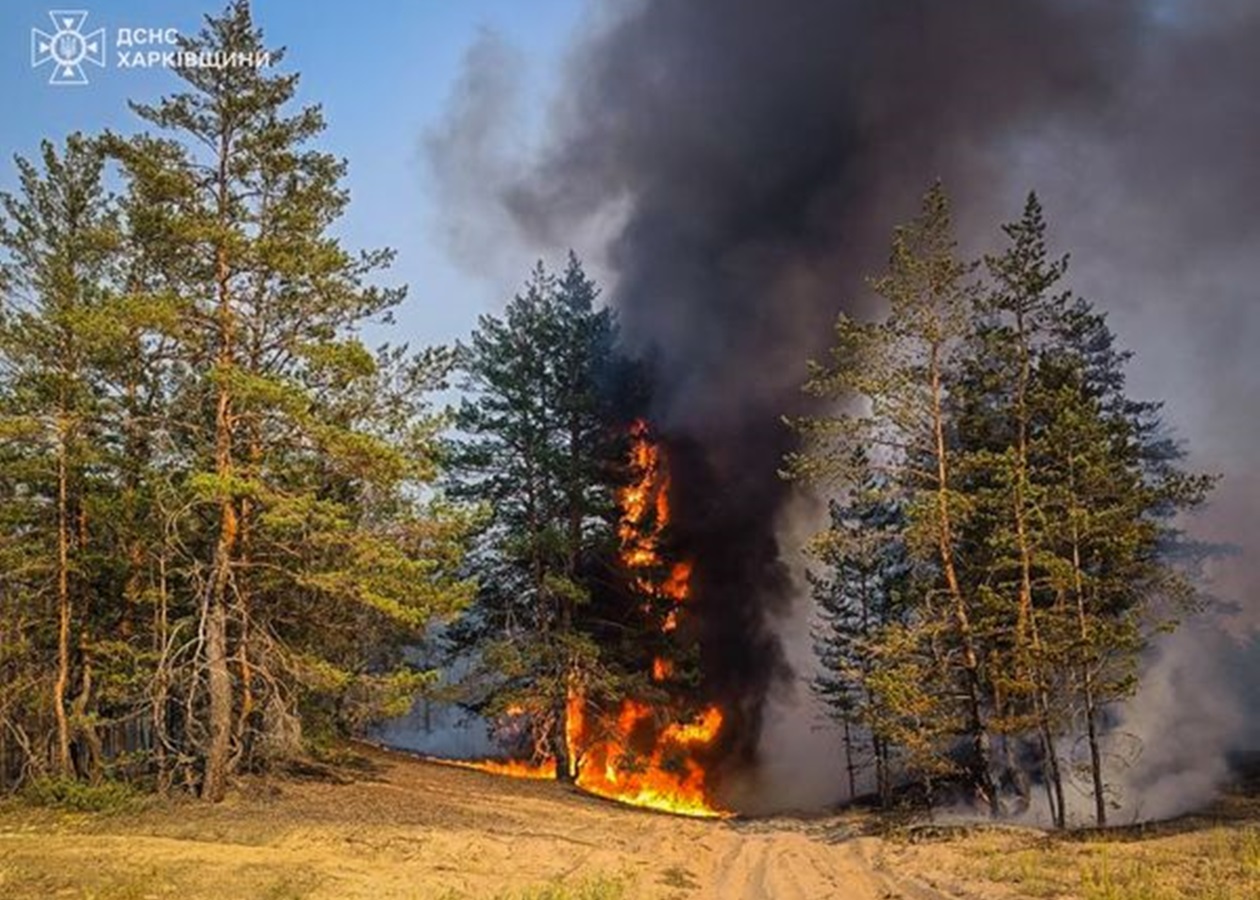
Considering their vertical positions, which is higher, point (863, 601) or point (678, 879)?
point (863, 601)

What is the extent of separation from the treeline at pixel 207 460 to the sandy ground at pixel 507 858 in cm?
210

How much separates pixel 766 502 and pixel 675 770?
13688 millimetres

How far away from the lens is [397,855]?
12734 mm

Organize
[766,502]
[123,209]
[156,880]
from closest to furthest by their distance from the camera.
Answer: [156,880]
[123,209]
[766,502]

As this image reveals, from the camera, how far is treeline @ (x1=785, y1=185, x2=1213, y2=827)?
1784 centimetres

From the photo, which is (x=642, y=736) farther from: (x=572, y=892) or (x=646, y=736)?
(x=572, y=892)

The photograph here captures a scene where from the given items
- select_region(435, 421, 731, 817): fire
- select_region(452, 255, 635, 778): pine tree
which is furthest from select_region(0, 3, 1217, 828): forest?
select_region(435, 421, 731, 817): fire

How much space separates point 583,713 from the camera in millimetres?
29719

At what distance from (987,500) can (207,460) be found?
52.5ft

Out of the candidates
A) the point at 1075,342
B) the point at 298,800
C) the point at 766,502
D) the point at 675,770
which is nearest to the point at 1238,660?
the point at 1075,342

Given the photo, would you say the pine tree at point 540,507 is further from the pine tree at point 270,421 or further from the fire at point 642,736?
the pine tree at point 270,421

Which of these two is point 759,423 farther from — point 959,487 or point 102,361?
point 102,361

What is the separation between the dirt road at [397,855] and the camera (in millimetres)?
10469

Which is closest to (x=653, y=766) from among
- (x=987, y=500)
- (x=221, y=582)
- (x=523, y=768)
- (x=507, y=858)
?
(x=523, y=768)
